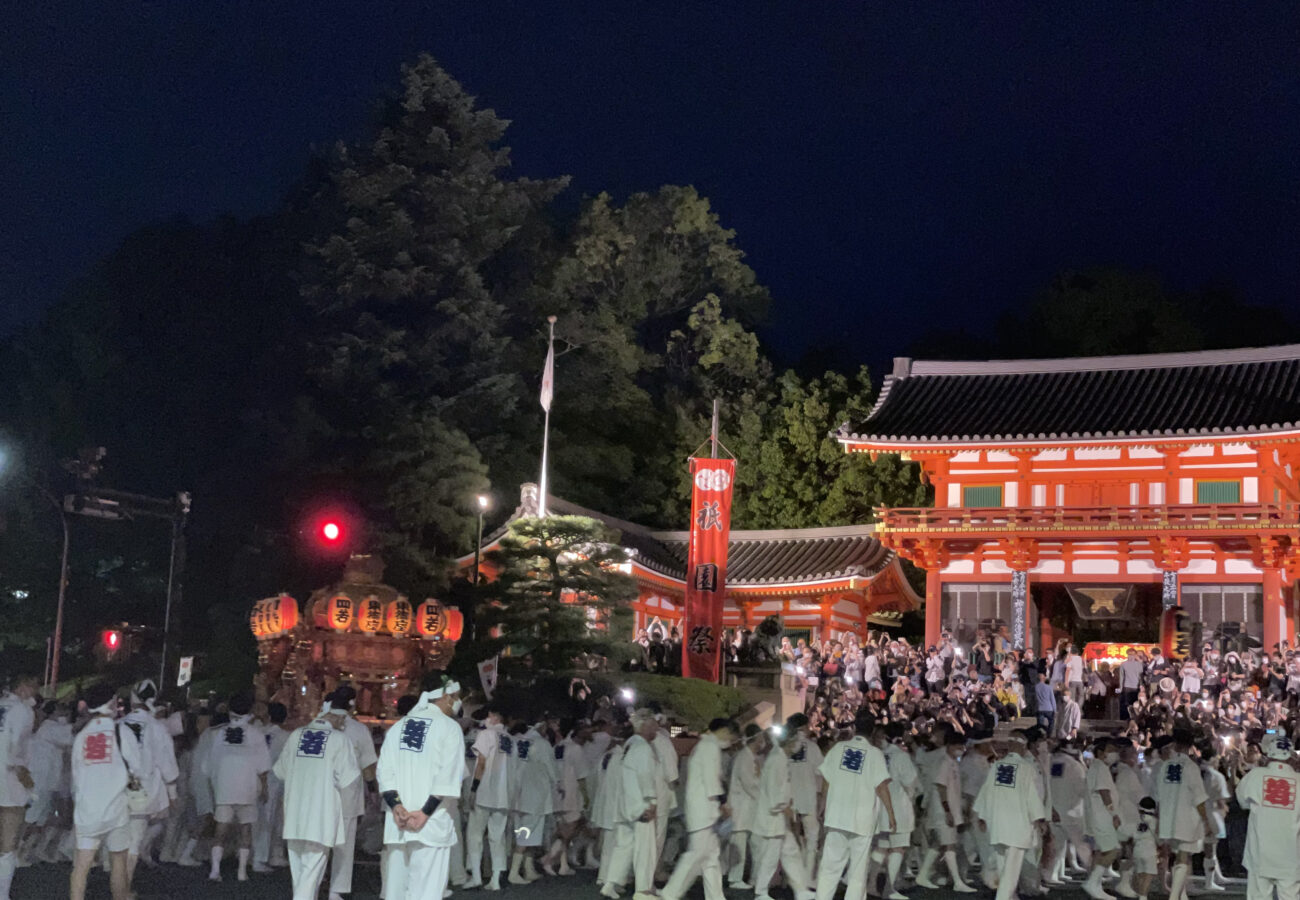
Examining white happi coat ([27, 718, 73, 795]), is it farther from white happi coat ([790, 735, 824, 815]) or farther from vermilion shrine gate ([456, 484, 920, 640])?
vermilion shrine gate ([456, 484, 920, 640])

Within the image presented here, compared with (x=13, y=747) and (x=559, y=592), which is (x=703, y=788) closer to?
(x=13, y=747)

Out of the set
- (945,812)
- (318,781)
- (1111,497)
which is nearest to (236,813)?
(318,781)

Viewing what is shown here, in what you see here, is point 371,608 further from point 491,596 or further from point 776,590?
point 776,590

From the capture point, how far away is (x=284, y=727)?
541 inches

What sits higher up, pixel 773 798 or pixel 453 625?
pixel 453 625

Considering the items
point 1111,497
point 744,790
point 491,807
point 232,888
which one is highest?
point 1111,497

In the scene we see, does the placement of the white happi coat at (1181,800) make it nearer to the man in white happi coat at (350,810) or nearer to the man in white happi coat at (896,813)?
the man in white happi coat at (896,813)

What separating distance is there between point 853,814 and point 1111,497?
21456mm

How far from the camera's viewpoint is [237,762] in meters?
12.9

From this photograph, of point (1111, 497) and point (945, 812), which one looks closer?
point (945, 812)

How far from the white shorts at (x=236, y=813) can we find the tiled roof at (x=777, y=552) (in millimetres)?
17884

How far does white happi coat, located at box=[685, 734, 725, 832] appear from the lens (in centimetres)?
1139

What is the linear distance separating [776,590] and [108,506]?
15.9m

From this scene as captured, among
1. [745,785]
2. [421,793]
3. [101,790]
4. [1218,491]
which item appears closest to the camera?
[421,793]
